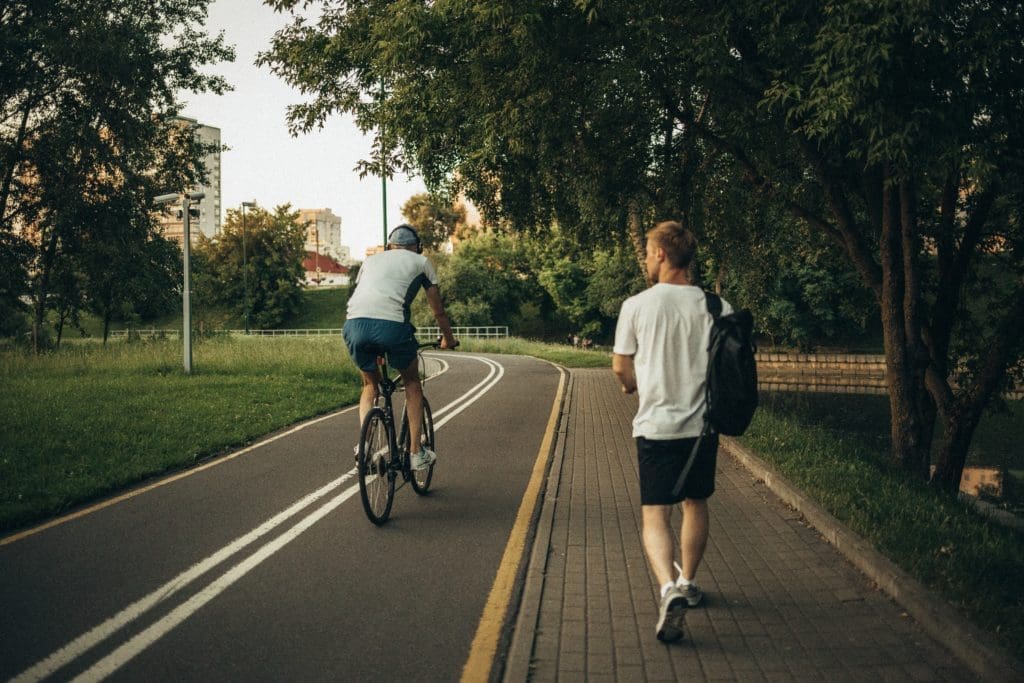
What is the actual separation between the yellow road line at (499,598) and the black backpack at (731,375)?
4.01ft

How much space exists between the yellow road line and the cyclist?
1.44 metres

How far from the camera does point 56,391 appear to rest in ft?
46.2

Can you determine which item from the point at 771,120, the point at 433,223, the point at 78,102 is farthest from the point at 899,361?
the point at 433,223

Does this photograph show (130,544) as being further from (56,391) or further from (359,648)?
(56,391)

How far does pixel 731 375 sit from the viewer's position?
3793 mm

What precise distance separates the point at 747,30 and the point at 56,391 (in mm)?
Result: 12465

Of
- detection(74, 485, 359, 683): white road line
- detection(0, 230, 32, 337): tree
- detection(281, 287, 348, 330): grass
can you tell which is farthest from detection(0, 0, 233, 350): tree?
detection(281, 287, 348, 330): grass

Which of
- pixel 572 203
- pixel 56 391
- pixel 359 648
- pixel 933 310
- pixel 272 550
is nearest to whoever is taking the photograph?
pixel 359 648

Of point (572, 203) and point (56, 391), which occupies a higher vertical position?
point (572, 203)

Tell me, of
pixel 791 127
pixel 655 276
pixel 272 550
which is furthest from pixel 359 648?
pixel 791 127

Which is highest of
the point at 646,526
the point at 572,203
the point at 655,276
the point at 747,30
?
the point at 747,30

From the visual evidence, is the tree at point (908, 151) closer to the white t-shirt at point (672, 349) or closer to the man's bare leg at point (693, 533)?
the white t-shirt at point (672, 349)

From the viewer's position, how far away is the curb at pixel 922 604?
3.41 meters

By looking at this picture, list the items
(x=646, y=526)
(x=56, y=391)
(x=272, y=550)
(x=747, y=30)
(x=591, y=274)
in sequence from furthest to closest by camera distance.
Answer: (x=591, y=274) → (x=56, y=391) → (x=747, y=30) → (x=272, y=550) → (x=646, y=526)
